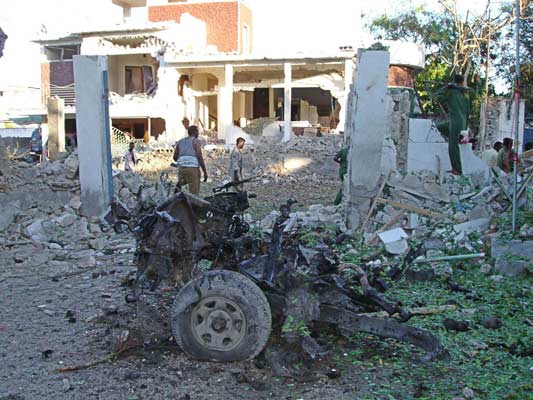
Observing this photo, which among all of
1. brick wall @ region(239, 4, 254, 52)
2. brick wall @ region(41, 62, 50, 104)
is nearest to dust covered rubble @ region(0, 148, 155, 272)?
brick wall @ region(239, 4, 254, 52)

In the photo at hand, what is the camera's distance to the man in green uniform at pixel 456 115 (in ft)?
30.2

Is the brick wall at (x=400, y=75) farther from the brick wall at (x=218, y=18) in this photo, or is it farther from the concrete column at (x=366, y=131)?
the concrete column at (x=366, y=131)

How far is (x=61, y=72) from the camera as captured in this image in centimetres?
3162

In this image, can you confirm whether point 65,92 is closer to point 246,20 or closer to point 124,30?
point 124,30

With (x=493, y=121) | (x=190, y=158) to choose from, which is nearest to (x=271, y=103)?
(x=493, y=121)

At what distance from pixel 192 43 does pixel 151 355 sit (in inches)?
1052

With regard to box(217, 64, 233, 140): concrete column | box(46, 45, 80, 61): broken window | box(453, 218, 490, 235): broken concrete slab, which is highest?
box(46, 45, 80, 61): broken window

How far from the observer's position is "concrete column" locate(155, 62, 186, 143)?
89.3ft

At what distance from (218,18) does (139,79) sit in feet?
18.4

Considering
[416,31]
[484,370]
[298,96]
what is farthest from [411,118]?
[416,31]

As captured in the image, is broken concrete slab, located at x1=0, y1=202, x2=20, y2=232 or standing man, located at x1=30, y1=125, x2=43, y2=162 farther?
standing man, located at x1=30, y1=125, x2=43, y2=162

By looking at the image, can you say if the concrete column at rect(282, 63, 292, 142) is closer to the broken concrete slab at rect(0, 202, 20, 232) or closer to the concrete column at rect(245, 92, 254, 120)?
the concrete column at rect(245, 92, 254, 120)

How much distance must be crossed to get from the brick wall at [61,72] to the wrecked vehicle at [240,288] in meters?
30.0

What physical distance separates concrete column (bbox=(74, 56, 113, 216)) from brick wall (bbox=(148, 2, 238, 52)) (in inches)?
840
